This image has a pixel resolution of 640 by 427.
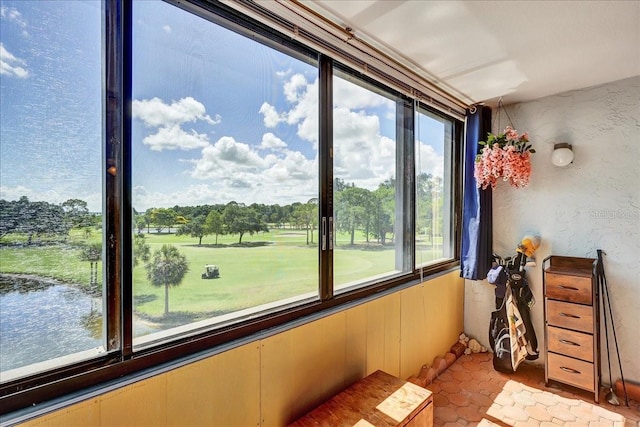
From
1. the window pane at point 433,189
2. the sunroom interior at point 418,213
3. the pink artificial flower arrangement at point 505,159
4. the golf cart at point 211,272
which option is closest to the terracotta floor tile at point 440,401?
the sunroom interior at point 418,213

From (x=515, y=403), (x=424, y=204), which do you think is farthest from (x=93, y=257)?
(x=515, y=403)

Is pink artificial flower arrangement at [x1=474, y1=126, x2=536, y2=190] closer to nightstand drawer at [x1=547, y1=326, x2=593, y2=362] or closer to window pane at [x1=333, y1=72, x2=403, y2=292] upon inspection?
window pane at [x1=333, y1=72, x2=403, y2=292]

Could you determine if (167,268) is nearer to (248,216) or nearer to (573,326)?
(248,216)

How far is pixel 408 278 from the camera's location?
7.61ft

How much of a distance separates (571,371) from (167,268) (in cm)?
275

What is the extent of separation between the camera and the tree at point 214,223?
1.27 m

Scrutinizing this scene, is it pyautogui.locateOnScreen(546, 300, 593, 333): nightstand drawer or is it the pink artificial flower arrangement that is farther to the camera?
the pink artificial flower arrangement

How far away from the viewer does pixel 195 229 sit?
1237mm

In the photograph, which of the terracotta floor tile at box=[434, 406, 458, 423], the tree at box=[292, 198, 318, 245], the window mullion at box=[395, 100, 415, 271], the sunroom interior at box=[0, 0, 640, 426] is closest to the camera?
the sunroom interior at box=[0, 0, 640, 426]

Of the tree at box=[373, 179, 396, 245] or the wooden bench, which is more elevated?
the tree at box=[373, 179, 396, 245]

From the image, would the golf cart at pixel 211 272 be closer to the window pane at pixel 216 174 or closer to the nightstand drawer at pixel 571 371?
the window pane at pixel 216 174

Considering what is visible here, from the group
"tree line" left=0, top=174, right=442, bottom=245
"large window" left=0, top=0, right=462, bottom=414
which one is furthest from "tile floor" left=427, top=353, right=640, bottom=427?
"tree line" left=0, top=174, right=442, bottom=245

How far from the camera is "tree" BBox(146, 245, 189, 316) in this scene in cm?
114

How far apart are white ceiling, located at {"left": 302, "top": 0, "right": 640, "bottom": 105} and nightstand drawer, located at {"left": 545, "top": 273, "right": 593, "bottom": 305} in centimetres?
143
